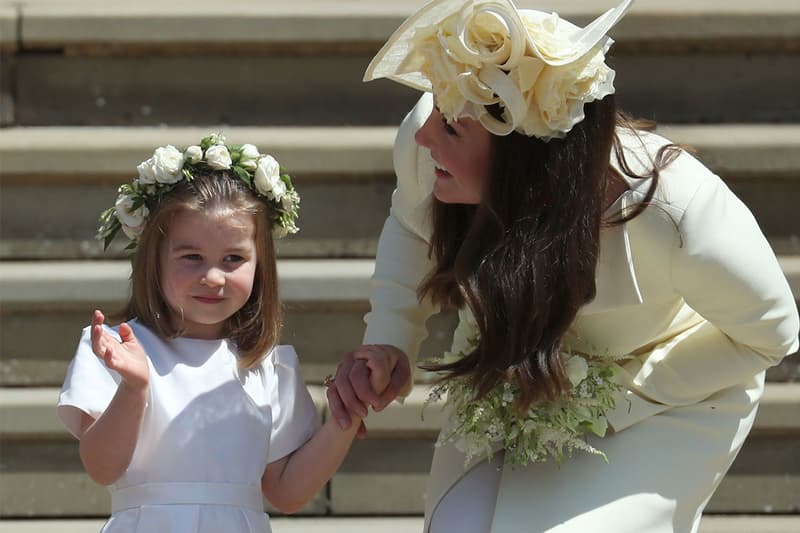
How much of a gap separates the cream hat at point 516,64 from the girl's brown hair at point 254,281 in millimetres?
529

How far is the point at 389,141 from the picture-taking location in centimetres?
404

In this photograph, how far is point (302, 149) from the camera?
4.02m

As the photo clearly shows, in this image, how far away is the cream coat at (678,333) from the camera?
2.54m

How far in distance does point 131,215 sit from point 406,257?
0.61m

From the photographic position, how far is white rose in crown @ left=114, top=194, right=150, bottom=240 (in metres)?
2.79

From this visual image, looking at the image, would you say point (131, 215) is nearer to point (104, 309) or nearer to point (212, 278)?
point (212, 278)

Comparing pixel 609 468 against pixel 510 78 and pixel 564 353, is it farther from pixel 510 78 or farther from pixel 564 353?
pixel 510 78

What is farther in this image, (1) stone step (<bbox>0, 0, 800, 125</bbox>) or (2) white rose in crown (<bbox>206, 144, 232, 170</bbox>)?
(1) stone step (<bbox>0, 0, 800, 125</bbox>)

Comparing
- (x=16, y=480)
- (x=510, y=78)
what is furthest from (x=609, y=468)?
(x=16, y=480)

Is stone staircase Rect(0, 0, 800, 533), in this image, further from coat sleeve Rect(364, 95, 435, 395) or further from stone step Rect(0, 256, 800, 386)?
coat sleeve Rect(364, 95, 435, 395)

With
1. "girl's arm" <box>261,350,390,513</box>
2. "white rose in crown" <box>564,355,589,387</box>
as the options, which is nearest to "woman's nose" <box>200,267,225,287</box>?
"girl's arm" <box>261,350,390,513</box>

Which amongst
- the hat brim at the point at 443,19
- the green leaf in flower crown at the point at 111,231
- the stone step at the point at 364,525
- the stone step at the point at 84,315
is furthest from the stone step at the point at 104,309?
the hat brim at the point at 443,19

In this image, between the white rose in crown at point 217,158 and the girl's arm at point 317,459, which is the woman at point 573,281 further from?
the white rose in crown at point 217,158

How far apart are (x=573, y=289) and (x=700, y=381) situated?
0.37 meters
